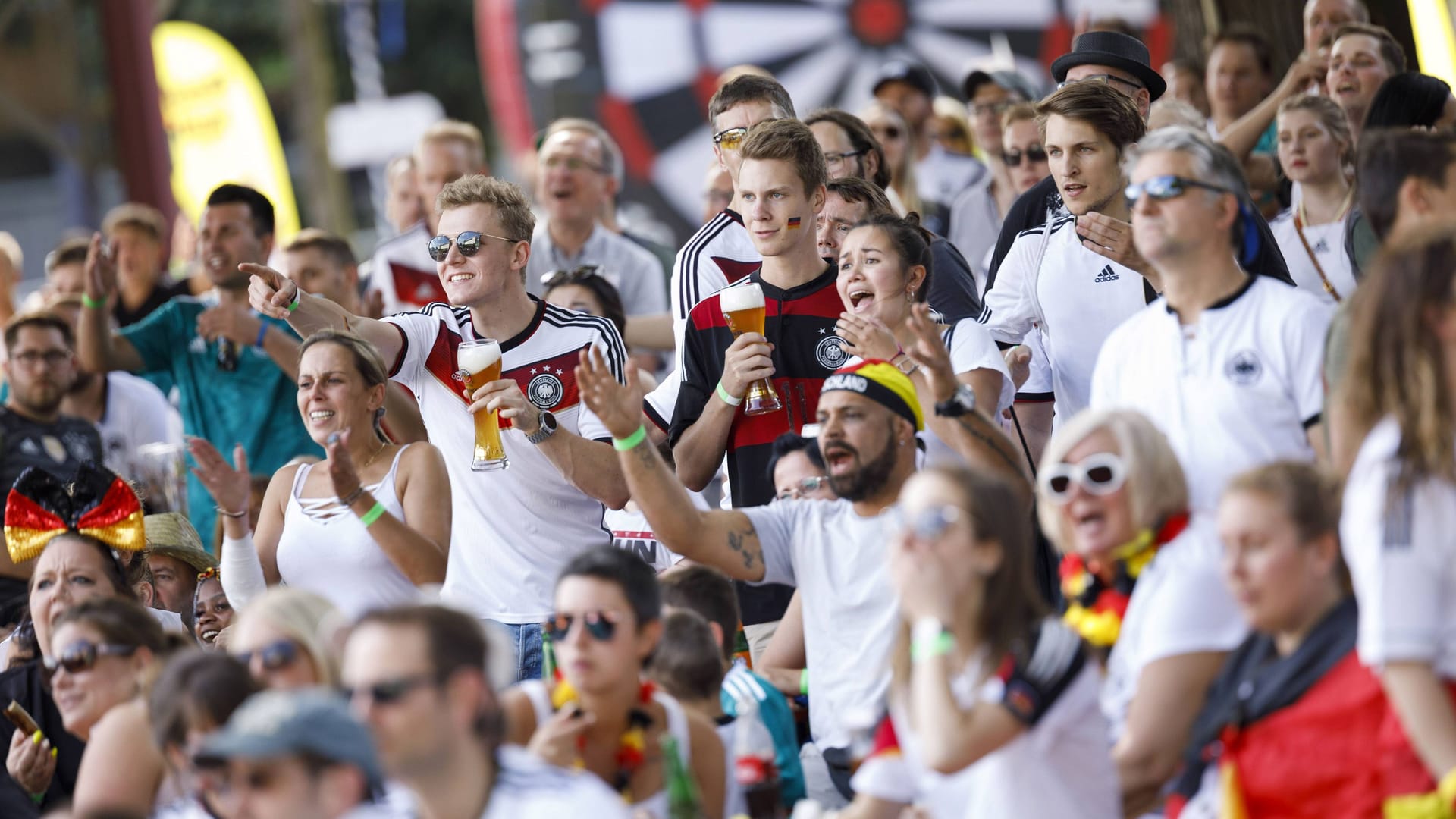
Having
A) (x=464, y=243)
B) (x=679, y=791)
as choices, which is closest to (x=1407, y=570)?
(x=679, y=791)

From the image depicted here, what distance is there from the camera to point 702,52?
13586 millimetres

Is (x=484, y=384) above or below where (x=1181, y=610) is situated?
above

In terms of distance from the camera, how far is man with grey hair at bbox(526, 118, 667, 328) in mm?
8266

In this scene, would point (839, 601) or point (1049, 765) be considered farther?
point (839, 601)

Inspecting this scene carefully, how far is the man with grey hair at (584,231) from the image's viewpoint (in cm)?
827

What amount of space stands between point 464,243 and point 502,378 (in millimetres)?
471

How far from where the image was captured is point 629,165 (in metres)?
13.5

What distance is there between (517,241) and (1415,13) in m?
5.18

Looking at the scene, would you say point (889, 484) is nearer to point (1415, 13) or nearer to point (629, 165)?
point (1415, 13)

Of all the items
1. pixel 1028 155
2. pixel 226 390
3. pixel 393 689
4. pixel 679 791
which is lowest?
pixel 679 791

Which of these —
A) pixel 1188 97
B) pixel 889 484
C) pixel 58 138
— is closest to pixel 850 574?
pixel 889 484

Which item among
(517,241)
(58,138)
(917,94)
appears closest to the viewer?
(517,241)

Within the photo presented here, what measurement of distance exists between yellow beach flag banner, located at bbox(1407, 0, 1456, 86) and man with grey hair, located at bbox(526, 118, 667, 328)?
384 cm

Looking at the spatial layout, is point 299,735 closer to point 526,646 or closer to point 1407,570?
point 1407,570
